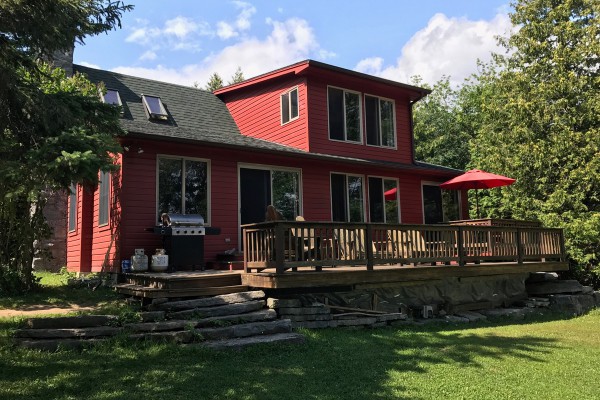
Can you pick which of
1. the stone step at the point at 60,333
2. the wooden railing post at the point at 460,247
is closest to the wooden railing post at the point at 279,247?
the stone step at the point at 60,333

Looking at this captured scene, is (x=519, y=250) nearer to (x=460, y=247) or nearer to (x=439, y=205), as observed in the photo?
(x=460, y=247)

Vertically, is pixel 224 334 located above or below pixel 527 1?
below

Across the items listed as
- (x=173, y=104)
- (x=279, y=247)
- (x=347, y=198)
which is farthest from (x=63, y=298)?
(x=347, y=198)

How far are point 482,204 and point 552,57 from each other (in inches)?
295

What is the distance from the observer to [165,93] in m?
14.0

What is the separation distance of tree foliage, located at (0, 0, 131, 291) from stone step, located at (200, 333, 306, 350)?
2.65 meters

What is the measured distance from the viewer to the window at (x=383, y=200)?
1329cm

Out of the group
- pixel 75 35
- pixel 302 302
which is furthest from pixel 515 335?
pixel 75 35

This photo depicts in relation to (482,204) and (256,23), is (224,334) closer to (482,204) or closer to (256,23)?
(256,23)

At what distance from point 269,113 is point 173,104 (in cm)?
285

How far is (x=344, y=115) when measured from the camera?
13234 millimetres

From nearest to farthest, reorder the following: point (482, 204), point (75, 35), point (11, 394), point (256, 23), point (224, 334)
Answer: point (11, 394), point (224, 334), point (75, 35), point (256, 23), point (482, 204)

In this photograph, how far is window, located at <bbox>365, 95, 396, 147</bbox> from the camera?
1374 centimetres

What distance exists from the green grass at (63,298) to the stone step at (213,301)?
1144mm
